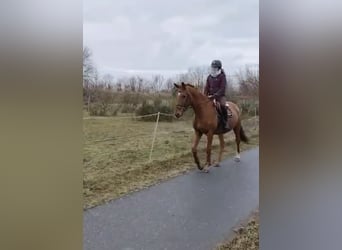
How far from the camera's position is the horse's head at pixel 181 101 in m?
1.32

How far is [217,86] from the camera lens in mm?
1313

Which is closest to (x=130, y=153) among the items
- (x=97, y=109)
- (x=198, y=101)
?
(x=97, y=109)

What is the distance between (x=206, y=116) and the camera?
135cm

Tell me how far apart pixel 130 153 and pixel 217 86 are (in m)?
0.39

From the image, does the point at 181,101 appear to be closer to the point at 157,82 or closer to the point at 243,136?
the point at 157,82

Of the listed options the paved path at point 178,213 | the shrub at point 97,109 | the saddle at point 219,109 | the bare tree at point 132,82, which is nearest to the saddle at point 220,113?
the saddle at point 219,109

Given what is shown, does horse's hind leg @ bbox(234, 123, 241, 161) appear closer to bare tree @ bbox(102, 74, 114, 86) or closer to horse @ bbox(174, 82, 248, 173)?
horse @ bbox(174, 82, 248, 173)

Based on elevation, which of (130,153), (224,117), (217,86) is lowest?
(130,153)

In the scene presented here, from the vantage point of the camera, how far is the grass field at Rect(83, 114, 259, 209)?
4.23 ft

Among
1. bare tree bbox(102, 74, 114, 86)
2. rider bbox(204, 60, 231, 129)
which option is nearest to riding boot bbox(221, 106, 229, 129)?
rider bbox(204, 60, 231, 129)
